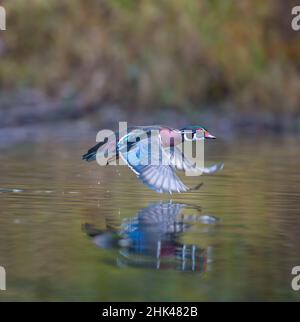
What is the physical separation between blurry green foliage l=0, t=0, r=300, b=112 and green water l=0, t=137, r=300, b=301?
849cm

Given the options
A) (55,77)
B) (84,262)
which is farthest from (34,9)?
(84,262)

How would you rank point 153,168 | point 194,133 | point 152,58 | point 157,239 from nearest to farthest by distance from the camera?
1. point 157,239
2. point 153,168
3. point 194,133
4. point 152,58

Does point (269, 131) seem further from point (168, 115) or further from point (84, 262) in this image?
point (84, 262)

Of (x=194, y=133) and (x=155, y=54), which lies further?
(x=155, y=54)

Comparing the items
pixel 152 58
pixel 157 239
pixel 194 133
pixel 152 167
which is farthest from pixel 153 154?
pixel 152 58

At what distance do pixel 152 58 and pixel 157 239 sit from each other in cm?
1336

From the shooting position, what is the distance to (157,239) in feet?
25.4

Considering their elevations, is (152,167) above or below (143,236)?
above

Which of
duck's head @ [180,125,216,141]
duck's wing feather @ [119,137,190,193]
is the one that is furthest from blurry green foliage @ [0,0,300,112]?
duck's wing feather @ [119,137,190,193]

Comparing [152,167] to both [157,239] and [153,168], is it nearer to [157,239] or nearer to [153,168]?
[153,168]

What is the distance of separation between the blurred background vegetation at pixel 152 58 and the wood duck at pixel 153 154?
10.7 m

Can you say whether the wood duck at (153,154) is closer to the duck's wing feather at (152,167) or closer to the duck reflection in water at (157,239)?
the duck's wing feather at (152,167)

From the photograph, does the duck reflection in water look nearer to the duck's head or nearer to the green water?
the green water
